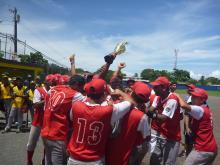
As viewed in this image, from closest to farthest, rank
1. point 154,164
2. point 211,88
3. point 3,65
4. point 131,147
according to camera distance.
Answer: point 131,147
point 154,164
point 3,65
point 211,88

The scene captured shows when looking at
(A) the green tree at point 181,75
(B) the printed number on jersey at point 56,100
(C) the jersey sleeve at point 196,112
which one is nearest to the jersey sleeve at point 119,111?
(B) the printed number on jersey at point 56,100

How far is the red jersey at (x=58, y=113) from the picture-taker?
14.9ft

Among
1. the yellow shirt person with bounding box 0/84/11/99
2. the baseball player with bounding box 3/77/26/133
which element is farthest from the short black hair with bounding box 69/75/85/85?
the yellow shirt person with bounding box 0/84/11/99

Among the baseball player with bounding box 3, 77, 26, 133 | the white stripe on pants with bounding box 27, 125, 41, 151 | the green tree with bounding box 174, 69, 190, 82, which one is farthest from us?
the green tree with bounding box 174, 69, 190, 82

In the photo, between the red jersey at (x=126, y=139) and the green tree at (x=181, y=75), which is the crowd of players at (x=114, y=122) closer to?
the red jersey at (x=126, y=139)

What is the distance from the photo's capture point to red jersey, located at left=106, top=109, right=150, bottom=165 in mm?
3535

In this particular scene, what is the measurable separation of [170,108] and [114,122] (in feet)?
5.81

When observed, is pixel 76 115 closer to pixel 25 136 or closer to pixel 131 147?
pixel 131 147

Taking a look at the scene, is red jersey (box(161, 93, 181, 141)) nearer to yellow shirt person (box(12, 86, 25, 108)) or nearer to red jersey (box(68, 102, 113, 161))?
red jersey (box(68, 102, 113, 161))

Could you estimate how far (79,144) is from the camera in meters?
3.59

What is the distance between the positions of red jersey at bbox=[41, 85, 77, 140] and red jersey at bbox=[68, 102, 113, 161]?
0.95m

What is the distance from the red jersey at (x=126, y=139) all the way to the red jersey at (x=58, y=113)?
3.94 ft

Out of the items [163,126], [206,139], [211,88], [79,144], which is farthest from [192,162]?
[211,88]

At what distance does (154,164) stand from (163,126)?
0.67 metres
